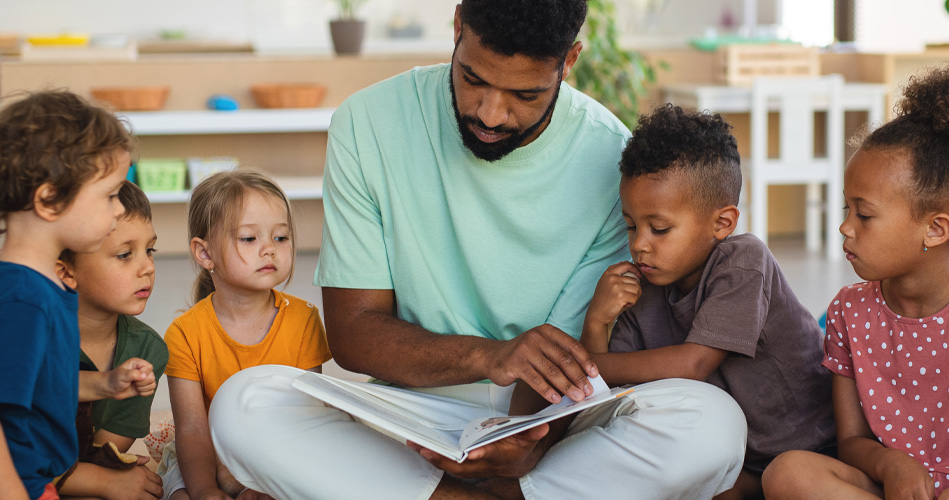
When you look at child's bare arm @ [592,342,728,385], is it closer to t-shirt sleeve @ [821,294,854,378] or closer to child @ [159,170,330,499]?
t-shirt sleeve @ [821,294,854,378]

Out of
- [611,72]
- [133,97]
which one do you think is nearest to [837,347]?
[611,72]

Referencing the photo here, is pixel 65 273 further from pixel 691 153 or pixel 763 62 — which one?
pixel 763 62

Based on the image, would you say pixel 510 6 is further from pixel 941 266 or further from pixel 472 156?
pixel 941 266

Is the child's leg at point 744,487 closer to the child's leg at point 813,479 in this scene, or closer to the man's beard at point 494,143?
the child's leg at point 813,479

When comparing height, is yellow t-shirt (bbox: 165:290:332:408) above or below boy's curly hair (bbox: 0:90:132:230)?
below

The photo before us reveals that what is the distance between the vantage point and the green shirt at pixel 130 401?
1.61 meters

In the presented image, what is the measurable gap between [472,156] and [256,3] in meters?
5.53

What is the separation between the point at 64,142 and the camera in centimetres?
127

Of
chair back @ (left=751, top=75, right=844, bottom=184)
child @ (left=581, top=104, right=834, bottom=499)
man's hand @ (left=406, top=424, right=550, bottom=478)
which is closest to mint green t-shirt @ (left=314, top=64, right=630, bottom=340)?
child @ (left=581, top=104, right=834, bottom=499)

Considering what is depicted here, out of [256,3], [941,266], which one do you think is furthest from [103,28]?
[941,266]

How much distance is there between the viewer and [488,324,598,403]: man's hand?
1318 mm

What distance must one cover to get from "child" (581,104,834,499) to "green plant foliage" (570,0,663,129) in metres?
2.88

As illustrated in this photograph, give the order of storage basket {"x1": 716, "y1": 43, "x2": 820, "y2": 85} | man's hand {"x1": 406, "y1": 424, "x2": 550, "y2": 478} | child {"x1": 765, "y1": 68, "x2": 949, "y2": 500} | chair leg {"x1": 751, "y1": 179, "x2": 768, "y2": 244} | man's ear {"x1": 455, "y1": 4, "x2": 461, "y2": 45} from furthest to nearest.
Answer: storage basket {"x1": 716, "y1": 43, "x2": 820, "y2": 85}, chair leg {"x1": 751, "y1": 179, "x2": 768, "y2": 244}, man's ear {"x1": 455, "y1": 4, "x2": 461, "y2": 45}, child {"x1": 765, "y1": 68, "x2": 949, "y2": 500}, man's hand {"x1": 406, "y1": 424, "x2": 550, "y2": 478}

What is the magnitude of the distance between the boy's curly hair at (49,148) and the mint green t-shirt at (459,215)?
44cm
